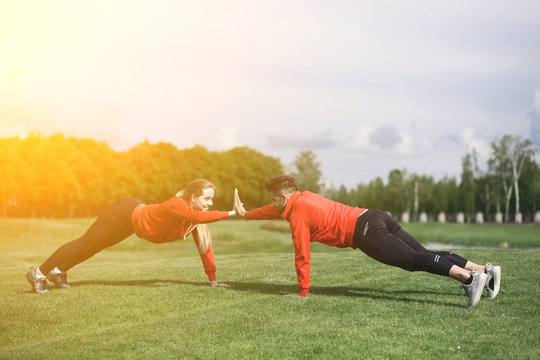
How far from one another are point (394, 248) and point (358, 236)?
0.58 m

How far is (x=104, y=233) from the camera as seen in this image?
9445 millimetres

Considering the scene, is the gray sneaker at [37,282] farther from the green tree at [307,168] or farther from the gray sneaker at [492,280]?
the green tree at [307,168]

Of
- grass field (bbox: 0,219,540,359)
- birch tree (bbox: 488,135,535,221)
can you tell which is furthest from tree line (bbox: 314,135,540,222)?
grass field (bbox: 0,219,540,359)

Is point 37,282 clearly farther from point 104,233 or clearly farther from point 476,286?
point 476,286

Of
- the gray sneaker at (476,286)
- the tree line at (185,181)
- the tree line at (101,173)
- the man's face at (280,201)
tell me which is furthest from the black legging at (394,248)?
the tree line at (101,173)

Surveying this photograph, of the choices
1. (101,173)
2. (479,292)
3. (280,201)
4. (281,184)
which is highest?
(101,173)

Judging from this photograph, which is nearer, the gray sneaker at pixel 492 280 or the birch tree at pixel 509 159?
the gray sneaker at pixel 492 280

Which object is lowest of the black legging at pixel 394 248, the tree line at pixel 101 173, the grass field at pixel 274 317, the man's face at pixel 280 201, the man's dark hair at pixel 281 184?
the grass field at pixel 274 317

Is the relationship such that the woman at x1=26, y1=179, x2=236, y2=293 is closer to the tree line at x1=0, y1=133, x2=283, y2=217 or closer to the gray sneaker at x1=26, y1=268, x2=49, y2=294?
the gray sneaker at x1=26, y1=268, x2=49, y2=294

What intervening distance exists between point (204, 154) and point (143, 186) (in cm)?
1315

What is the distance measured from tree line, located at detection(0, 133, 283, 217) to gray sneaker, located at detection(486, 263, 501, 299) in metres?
49.5

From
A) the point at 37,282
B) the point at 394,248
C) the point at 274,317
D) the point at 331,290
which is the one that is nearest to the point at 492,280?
the point at 394,248

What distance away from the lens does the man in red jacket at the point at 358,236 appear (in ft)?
23.2

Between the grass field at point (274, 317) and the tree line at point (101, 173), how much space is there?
4306 centimetres
